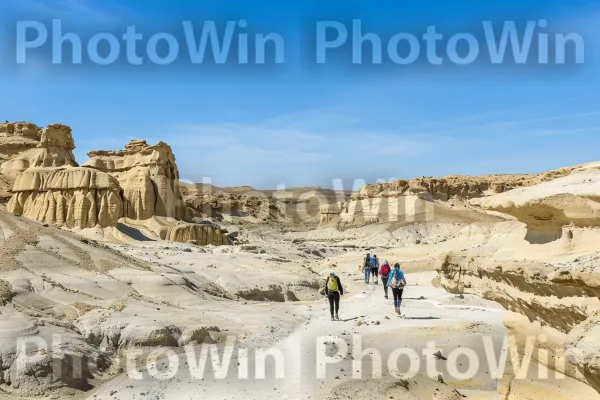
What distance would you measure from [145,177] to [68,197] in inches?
280

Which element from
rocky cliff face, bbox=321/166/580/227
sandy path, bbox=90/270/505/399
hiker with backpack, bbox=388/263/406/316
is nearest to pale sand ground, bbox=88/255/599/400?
sandy path, bbox=90/270/505/399

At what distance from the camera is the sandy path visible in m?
6.94

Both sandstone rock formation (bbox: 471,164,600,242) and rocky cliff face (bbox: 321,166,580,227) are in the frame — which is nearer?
sandstone rock formation (bbox: 471,164,600,242)

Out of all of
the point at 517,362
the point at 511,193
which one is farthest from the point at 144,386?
the point at 511,193

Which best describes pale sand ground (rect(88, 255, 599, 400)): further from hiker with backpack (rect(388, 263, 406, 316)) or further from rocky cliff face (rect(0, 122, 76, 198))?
rocky cliff face (rect(0, 122, 76, 198))

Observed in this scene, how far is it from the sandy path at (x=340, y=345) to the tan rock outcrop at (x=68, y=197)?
2618 cm

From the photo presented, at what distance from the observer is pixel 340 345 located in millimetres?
8766

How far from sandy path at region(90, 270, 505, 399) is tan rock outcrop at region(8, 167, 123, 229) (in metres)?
26.2

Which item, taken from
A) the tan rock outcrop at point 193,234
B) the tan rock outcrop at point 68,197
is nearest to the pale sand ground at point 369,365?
the tan rock outcrop at point 193,234

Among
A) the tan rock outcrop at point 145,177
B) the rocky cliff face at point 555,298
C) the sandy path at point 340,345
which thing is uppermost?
the tan rock outcrop at point 145,177

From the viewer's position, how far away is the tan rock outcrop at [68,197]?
35.5 metres

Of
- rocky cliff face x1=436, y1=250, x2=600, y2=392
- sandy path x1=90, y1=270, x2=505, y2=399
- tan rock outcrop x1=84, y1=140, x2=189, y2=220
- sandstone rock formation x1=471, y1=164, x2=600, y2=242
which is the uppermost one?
tan rock outcrop x1=84, y1=140, x2=189, y2=220

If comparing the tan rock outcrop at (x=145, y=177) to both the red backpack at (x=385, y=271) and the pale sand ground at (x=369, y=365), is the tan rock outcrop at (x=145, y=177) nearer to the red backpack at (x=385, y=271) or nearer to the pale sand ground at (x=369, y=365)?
the red backpack at (x=385, y=271)

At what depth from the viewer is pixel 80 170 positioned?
3638cm
